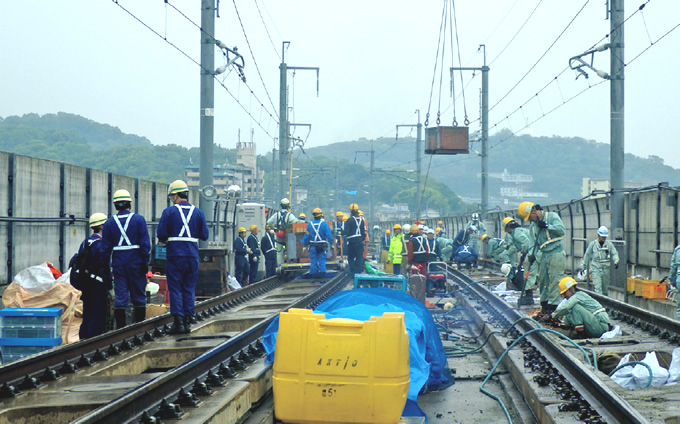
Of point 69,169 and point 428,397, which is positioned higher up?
point 69,169

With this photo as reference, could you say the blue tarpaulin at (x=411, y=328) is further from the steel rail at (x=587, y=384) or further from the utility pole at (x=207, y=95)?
the utility pole at (x=207, y=95)

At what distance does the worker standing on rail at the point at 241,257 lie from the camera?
72.2 feet

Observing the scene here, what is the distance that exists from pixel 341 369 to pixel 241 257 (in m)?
16.5

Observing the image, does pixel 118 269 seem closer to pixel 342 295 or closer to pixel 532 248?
pixel 342 295

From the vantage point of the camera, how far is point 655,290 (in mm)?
18469

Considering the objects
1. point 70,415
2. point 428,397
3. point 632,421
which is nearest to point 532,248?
point 428,397

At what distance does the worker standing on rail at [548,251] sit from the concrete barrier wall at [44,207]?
27.5ft

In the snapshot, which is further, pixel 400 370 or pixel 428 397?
pixel 428 397

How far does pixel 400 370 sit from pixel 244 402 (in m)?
1.62

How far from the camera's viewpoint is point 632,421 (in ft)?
Result: 19.5

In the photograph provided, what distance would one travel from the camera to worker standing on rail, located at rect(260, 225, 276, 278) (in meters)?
23.8

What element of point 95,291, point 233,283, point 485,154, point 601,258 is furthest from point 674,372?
point 485,154

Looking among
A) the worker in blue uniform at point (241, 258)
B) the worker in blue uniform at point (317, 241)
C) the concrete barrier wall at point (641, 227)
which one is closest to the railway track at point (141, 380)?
the worker in blue uniform at point (317, 241)

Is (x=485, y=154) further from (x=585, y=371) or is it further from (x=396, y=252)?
(x=585, y=371)
